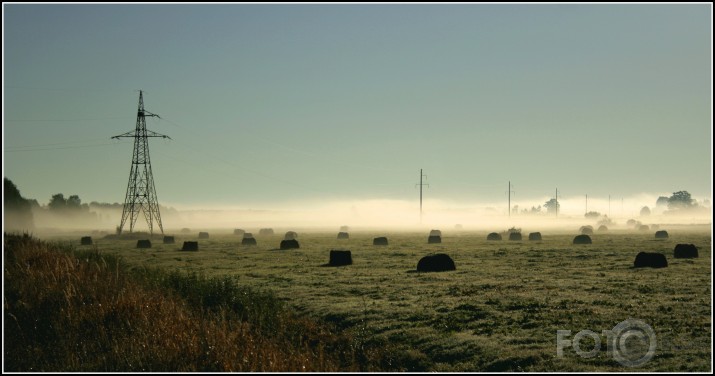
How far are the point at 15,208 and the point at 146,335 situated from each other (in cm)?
10003

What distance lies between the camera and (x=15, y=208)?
102 meters

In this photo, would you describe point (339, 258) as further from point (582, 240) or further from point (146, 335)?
point (582, 240)

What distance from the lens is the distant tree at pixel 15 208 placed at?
326 ft

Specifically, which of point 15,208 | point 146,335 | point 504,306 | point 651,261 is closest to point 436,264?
point 651,261

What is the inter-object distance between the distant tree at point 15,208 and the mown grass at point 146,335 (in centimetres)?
8829

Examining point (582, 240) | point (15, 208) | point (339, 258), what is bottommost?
point (582, 240)

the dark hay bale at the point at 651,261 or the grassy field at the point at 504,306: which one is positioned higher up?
the dark hay bale at the point at 651,261

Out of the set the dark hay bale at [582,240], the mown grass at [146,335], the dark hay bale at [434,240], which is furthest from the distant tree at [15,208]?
the mown grass at [146,335]

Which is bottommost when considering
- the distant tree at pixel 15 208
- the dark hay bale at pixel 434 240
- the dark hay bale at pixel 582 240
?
the dark hay bale at pixel 434 240

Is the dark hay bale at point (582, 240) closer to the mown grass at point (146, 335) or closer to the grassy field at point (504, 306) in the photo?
the grassy field at point (504, 306)

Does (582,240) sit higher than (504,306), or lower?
higher

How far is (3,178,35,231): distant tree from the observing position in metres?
99.5

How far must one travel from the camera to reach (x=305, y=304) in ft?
69.9

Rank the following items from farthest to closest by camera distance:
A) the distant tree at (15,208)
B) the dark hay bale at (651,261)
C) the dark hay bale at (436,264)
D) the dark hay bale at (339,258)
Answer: the distant tree at (15,208)
the dark hay bale at (339,258)
the dark hay bale at (651,261)
the dark hay bale at (436,264)
